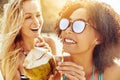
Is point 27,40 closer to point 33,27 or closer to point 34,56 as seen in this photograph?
point 33,27

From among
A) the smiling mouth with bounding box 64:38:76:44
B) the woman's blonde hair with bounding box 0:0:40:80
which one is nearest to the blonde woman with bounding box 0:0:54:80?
the woman's blonde hair with bounding box 0:0:40:80

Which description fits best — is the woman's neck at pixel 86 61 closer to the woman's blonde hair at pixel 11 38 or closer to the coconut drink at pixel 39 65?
the coconut drink at pixel 39 65

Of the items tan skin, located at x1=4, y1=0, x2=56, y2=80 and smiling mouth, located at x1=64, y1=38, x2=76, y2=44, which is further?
tan skin, located at x1=4, y1=0, x2=56, y2=80

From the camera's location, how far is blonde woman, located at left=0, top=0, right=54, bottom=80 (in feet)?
6.12

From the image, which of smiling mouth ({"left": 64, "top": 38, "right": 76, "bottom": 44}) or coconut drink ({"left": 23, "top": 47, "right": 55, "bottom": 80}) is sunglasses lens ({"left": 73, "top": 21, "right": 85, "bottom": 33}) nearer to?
smiling mouth ({"left": 64, "top": 38, "right": 76, "bottom": 44})

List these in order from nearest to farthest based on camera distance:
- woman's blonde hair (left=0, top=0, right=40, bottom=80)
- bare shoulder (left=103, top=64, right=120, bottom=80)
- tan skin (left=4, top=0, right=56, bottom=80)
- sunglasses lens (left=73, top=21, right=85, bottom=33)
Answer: sunglasses lens (left=73, top=21, right=85, bottom=33) < bare shoulder (left=103, top=64, right=120, bottom=80) < tan skin (left=4, top=0, right=56, bottom=80) < woman's blonde hair (left=0, top=0, right=40, bottom=80)

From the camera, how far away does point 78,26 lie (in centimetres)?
144

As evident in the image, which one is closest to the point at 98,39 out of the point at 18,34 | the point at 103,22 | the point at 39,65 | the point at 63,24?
the point at 103,22

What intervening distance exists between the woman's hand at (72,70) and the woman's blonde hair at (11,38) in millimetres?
544

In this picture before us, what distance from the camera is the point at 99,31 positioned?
154 centimetres

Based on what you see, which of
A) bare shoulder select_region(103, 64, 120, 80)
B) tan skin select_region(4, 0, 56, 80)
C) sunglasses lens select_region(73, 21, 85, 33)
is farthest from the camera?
tan skin select_region(4, 0, 56, 80)

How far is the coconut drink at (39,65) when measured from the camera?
1508 millimetres

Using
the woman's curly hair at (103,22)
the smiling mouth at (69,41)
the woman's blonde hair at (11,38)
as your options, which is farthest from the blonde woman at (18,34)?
the smiling mouth at (69,41)

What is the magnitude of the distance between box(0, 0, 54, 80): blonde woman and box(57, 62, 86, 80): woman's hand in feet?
1.25
